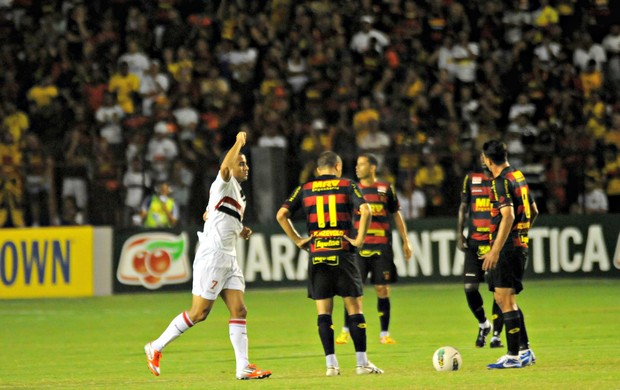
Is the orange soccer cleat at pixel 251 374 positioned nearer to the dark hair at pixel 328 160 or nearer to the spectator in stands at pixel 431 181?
the dark hair at pixel 328 160

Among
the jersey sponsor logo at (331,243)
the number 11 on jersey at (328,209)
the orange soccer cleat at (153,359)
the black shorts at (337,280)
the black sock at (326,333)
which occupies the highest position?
the number 11 on jersey at (328,209)

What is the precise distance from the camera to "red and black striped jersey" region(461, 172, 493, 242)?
1378 cm

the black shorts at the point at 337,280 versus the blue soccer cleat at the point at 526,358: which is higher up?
the black shorts at the point at 337,280

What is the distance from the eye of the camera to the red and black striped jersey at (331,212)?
11320 mm

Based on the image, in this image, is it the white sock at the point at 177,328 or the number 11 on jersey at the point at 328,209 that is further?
the number 11 on jersey at the point at 328,209

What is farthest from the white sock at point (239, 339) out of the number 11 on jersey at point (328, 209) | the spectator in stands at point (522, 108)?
the spectator in stands at point (522, 108)

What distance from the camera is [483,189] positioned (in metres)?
13.9

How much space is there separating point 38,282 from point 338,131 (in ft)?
20.2

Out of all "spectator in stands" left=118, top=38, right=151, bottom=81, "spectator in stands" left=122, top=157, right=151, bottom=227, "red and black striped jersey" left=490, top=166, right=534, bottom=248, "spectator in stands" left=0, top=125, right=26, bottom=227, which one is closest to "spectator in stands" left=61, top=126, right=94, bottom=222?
"spectator in stands" left=122, top=157, right=151, bottom=227

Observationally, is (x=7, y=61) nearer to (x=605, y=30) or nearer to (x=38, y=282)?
(x=38, y=282)

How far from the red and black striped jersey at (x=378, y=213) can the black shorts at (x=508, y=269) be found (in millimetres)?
3401

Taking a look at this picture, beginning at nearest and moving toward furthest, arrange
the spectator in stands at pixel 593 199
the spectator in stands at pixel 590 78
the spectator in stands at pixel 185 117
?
the spectator in stands at pixel 593 199 → the spectator in stands at pixel 185 117 → the spectator in stands at pixel 590 78

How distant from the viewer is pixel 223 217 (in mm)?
11172

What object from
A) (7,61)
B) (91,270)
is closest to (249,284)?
(91,270)
